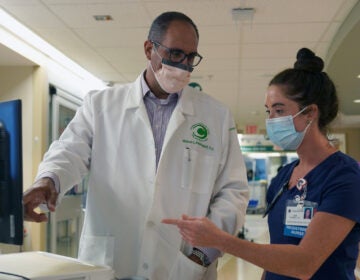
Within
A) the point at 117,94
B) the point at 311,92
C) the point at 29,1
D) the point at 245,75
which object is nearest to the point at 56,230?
the point at 29,1

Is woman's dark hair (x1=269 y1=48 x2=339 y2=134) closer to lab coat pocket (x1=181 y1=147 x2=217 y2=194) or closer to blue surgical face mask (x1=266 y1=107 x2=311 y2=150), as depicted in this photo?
blue surgical face mask (x1=266 y1=107 x2=311 y2=150)

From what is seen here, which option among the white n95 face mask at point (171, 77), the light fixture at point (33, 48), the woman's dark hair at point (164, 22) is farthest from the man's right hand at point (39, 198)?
the light fixture at point (33, 48)

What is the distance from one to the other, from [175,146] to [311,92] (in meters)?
0.54

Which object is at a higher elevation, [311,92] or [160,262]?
[311,92]

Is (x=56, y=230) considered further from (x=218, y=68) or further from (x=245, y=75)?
(x=245, y=75)

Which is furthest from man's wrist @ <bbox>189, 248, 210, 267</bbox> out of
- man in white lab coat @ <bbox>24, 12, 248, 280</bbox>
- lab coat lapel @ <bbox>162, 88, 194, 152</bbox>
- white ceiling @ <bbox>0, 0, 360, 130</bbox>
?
white ceiling @ <bbox>0, 0, 360, 130</bbox>

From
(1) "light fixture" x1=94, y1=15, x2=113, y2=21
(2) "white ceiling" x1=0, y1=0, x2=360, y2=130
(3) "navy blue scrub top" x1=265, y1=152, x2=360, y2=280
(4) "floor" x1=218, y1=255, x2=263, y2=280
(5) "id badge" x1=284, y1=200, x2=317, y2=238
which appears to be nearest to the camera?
(3) "navy blue scrub top" x1=265, y1=152, x2=360, y2=280

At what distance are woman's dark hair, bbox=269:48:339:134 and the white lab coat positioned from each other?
0.27 metres

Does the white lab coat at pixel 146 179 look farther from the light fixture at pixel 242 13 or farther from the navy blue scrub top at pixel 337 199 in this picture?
the light fixture at pixel 242 13

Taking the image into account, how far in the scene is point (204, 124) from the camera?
5.99 ft

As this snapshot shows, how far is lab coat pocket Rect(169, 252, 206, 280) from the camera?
5.30 feet

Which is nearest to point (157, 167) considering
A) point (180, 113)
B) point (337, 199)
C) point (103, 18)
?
point (180, 113)

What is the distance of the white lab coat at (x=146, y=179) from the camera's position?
5.50ft

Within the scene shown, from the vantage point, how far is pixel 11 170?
3.62 ft
